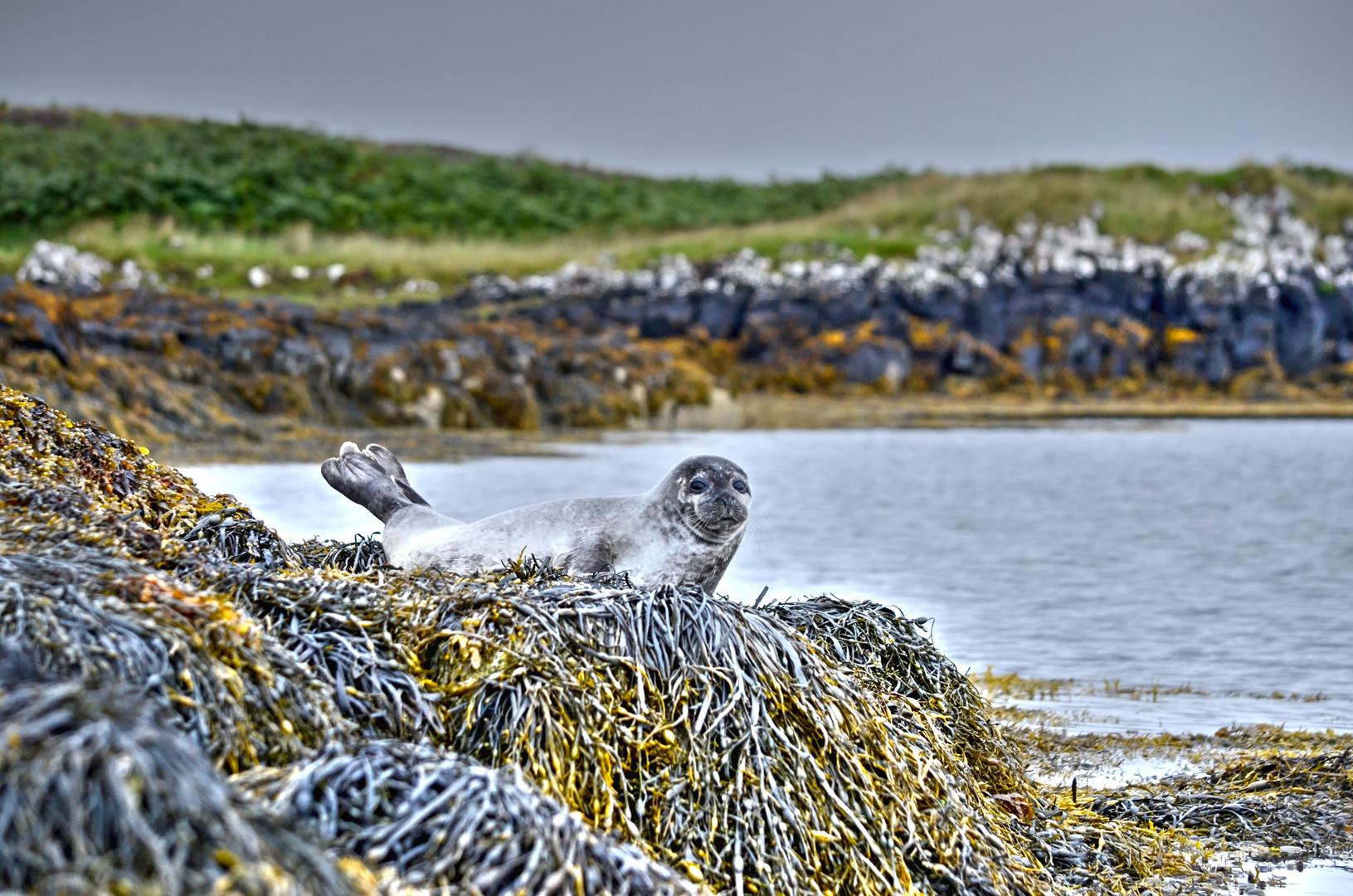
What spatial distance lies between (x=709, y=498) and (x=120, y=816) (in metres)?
2.34

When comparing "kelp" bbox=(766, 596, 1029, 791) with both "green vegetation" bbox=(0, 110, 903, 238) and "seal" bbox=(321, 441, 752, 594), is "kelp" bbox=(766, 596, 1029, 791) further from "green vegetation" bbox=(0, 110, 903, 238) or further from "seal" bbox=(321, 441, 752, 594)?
"green vegetation" bbox=(0, 110, 903, 238)

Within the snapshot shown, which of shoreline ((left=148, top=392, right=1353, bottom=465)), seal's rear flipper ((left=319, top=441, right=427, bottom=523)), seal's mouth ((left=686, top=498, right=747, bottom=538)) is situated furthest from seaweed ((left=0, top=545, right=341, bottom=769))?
shoreline ((left=148, top=392, right=1353, bottom=465))

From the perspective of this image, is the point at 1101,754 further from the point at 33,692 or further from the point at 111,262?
the point at 111,262

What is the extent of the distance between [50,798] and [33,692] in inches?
8.1

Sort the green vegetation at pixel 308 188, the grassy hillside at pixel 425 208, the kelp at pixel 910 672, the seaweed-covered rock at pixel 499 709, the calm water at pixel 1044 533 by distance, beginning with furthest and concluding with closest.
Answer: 1. the green vegetation at pixel 308 188
2. the grassy hillside at pixel 425 208
3. the calm water at pixel 1044 533
4. the kelp at pixel 910 672
5. the seaweed-covered rock at pixel 499 709

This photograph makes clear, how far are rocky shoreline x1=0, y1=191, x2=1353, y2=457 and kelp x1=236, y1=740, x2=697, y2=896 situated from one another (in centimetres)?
1165

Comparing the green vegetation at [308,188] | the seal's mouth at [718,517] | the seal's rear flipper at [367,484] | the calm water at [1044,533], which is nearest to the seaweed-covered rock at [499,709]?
the seal's mouth at [718,517]

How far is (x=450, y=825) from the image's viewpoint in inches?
82.7

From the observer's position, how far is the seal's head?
12.6 ft

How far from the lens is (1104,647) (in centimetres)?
645

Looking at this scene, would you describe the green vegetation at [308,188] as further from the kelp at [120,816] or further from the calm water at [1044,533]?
the kelp at [120,816]

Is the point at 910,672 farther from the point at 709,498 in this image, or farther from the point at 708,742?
the point at 708,742

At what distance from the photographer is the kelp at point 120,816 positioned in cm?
161

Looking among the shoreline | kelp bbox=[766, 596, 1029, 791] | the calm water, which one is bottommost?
the calm water
